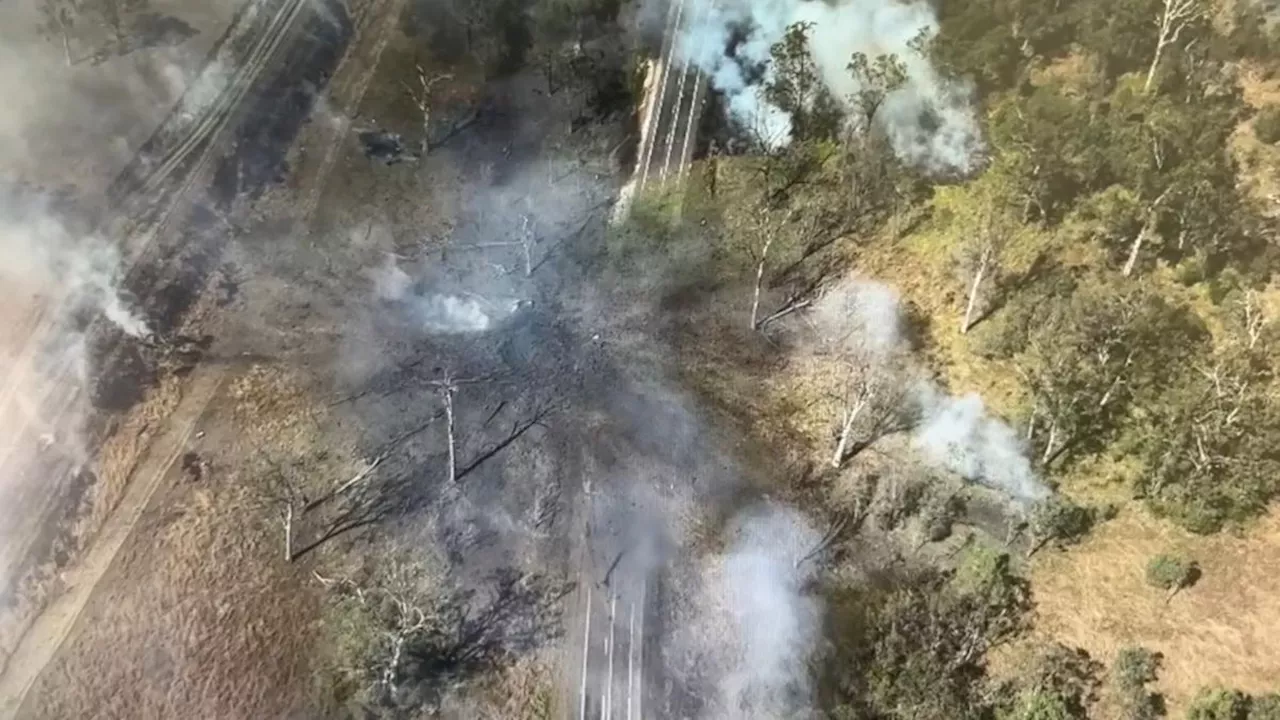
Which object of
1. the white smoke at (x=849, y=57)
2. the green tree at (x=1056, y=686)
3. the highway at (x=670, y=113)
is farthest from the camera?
the highway at (x=670, y=113)

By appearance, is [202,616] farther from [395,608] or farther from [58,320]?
[58,320]

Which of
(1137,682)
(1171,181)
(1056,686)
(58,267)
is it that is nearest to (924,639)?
(1056,686)

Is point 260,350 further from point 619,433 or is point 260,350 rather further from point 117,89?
point 117,89

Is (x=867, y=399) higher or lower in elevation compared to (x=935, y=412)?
lower

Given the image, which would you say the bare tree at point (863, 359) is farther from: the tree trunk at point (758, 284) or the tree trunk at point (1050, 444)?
the tree trunk at point (1050, 444)

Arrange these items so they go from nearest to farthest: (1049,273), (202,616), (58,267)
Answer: (202,616), (1049,273), (58,267)

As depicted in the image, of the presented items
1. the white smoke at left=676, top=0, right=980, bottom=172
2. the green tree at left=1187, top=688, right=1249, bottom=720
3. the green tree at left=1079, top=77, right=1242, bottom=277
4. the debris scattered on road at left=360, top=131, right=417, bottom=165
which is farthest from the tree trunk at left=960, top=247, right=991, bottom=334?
the debris scattered on road at left=360, top=131, right=417, bottom=165

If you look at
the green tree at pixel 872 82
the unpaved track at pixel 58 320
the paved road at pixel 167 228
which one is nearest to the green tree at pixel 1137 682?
the green tree at pixel 872 82
